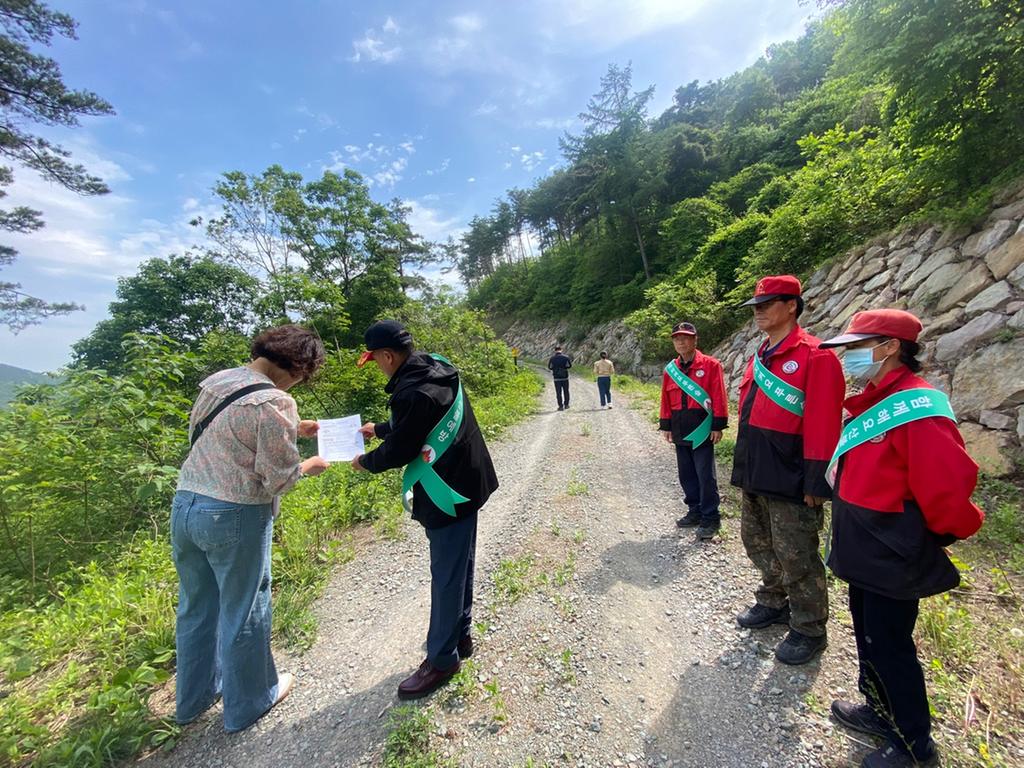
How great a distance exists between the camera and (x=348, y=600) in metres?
3.64

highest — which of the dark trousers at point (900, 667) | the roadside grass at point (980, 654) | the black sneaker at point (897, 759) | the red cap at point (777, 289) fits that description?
the red cap at point (777, 289)

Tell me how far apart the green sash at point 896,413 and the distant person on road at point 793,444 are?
0.46m

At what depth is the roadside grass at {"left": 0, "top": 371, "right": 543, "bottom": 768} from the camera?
7.21 feet

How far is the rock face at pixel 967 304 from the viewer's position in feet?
14.9

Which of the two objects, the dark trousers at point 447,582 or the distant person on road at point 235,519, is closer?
the distant person on road at point 235,519

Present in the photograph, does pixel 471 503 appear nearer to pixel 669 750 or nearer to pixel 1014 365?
pixel 669 750

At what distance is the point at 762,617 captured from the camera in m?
2.87

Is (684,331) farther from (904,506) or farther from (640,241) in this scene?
(640,241)

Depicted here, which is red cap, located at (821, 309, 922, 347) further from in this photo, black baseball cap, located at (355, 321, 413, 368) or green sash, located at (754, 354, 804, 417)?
black baseball cap, located at (355, 321, 413, 368)

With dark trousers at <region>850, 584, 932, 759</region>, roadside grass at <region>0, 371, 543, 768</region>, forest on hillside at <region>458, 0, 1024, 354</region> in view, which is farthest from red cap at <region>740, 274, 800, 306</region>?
forest on hillside at <region>458, 0, 1024, 354</region>

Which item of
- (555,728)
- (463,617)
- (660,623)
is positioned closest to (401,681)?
(463,617)

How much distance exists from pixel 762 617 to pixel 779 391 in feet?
5.53

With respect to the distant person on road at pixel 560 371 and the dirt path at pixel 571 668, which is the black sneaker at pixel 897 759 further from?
the distant person on road at pixel 560 371

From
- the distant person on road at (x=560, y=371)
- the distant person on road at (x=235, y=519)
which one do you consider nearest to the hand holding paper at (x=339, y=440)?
the distant person on road at (x=235, y=519)
